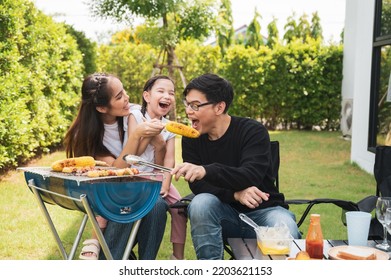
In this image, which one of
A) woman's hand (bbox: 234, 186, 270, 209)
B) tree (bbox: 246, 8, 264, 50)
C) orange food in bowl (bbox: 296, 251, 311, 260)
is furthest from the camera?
tree (bbox: 246, 8, 264, 50)

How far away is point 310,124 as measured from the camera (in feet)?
42.9

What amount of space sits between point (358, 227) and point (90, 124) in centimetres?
154

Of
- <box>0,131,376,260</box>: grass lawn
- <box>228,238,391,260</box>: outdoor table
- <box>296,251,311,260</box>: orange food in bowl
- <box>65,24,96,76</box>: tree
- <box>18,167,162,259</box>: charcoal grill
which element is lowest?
<box>0,131,376,260</box>: grass lawn

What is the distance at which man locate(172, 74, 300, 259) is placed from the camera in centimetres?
281

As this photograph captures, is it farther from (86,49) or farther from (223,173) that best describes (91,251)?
(86,49)

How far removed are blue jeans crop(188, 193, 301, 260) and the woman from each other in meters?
0.25

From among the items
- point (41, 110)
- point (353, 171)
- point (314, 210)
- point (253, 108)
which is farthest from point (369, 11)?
point (253, 108)

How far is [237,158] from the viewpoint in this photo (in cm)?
310

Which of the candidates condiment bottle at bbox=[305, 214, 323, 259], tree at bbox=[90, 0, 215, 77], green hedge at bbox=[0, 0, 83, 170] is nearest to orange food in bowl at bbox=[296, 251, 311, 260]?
condiment bottle at bbox=[305, 214, 323, 259]

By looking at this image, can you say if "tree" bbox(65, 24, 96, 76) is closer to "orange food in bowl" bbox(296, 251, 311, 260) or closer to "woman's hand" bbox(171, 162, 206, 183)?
"woman's hand" bbox(171, 162, 206, 183)

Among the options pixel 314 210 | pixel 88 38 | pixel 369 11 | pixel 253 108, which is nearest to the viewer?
pixel 314 210
